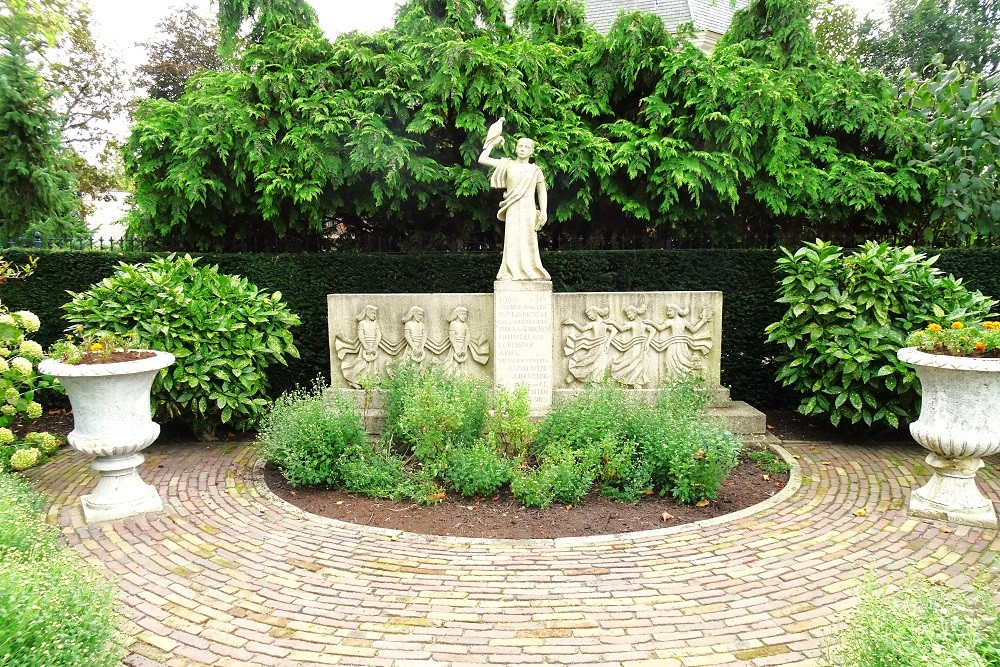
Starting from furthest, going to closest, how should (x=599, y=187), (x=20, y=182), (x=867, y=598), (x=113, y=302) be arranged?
(x=20, y=182) → (x=599, y=187) → (x=113, y=302) → (x=867, y=598)

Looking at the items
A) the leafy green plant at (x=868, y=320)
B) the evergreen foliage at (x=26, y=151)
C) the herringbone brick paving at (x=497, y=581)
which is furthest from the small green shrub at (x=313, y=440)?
the evergreen foliage at (x=26, y=151)

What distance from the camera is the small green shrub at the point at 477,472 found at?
5621mm

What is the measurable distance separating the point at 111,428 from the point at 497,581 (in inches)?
138

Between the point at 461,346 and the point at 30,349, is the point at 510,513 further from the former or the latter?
the point at 30,349

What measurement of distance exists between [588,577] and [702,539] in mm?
1147

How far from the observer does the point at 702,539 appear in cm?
481

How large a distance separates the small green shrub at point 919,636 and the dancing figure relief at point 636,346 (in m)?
5.00

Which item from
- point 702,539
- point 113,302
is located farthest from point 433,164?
point 702,539

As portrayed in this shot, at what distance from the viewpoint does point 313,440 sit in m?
5.95

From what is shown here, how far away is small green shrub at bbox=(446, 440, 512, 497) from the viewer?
562 cm

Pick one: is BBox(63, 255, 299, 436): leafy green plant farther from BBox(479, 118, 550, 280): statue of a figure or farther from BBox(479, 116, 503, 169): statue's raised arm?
BBox(479, 116, 503, 169): statue's raised arm

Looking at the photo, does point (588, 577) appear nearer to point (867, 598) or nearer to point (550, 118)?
point (867, 598)

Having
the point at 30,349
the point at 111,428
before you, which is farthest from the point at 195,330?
the point at 111,428

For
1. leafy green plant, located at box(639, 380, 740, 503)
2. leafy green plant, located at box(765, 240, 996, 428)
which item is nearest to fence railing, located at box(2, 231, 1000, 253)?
leafy green plant, located at box(765, 240, 996, 428)
